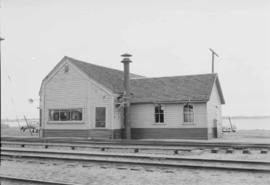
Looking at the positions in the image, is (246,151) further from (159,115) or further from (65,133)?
(65,133)

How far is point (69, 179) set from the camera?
975 cm

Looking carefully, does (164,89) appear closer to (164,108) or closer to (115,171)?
(164,108)

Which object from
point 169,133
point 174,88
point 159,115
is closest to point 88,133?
point 159,115

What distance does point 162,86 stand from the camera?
1077 inches

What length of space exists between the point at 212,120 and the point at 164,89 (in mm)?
4313

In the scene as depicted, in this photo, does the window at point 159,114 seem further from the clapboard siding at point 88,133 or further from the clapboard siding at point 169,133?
the clapboard siding at point 88,133

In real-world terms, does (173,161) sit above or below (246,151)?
below

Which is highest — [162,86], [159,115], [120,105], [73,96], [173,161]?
[162,86]

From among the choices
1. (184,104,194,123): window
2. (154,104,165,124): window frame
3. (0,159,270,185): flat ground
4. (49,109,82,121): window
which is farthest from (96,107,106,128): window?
(0,159,270,185): flat ground

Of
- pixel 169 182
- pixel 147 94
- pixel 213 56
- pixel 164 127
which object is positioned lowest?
pixel 169 182

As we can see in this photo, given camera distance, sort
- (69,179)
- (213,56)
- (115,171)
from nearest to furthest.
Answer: (69,179), (115,171), (213,56)

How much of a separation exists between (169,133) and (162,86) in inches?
159

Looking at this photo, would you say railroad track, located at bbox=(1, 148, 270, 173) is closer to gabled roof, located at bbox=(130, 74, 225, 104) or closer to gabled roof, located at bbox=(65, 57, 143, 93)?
gabled roof, located at bbox=(65, 57, 143, 93)

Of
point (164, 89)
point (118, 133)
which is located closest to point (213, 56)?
point (164, 89)
